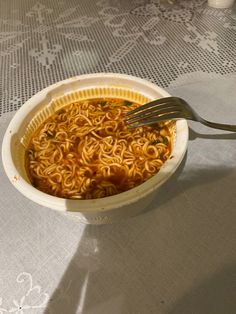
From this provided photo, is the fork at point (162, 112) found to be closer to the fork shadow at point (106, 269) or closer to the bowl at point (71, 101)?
the bowl at point (71, 101)

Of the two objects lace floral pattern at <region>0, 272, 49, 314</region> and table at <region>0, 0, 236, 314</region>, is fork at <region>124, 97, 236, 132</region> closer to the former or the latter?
table at <region>0, 0, 236, 314</region>

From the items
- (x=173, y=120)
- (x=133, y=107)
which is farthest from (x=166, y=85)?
(x=173, y=120)

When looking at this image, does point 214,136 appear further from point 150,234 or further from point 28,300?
point 28,300

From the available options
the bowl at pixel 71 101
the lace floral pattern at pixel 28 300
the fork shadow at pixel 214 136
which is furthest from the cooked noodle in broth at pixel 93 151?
the lace floral pattern at pixel 28 300

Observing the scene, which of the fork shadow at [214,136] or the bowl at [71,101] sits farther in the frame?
the fork shadow at [214,136]

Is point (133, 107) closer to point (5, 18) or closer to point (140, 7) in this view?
point (140, 7)

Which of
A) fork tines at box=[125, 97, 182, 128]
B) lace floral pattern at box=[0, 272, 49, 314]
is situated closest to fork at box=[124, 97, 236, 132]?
fork tines at box=[125, 97, 182, 128]
